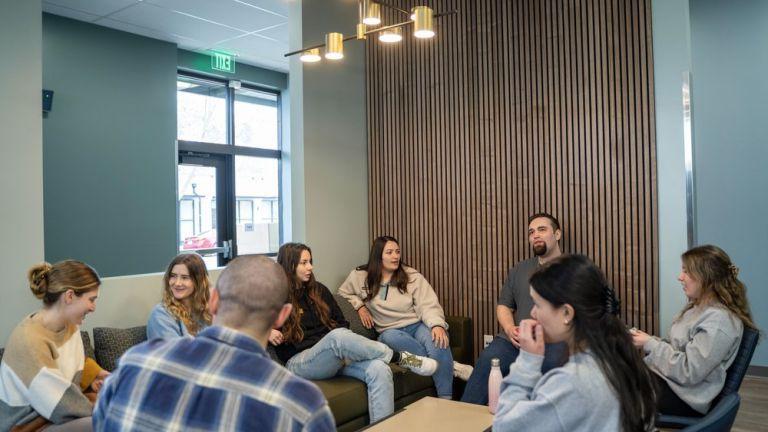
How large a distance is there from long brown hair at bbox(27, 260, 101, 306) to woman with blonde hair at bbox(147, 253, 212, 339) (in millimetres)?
627

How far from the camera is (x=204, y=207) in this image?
24.5 ft

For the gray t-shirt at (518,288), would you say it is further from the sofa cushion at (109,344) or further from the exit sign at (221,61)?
the exit sign at (221,61)

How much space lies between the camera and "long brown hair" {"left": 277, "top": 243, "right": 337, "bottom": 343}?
3.95m

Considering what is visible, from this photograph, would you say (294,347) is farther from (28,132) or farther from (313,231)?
(28,132)

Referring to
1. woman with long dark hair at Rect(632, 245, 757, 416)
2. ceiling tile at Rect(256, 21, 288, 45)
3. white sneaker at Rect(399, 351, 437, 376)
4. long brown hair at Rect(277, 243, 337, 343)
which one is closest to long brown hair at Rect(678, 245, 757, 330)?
woman with long dark hair at Rect(632, 245, 757, 416)

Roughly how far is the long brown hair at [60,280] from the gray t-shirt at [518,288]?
9.11 ft

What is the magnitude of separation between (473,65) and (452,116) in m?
0.46

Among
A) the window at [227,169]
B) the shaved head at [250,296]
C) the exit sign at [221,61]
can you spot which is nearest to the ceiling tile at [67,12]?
the window at [227,169]

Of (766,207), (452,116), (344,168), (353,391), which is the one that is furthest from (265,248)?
(766,207)

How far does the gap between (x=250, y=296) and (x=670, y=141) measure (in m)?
3.57

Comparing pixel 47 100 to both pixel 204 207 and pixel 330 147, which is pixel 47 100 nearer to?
pixel 204 207

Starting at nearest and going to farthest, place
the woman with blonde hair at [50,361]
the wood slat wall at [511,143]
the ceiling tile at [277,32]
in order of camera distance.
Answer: the woman with blonde hair at [50,361], the wood slat wall at [511,143], the ceiling tile at [277,32]

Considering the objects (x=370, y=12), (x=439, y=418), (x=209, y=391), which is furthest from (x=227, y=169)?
(x=209, y=391)

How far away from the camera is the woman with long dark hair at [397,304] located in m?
4.36
